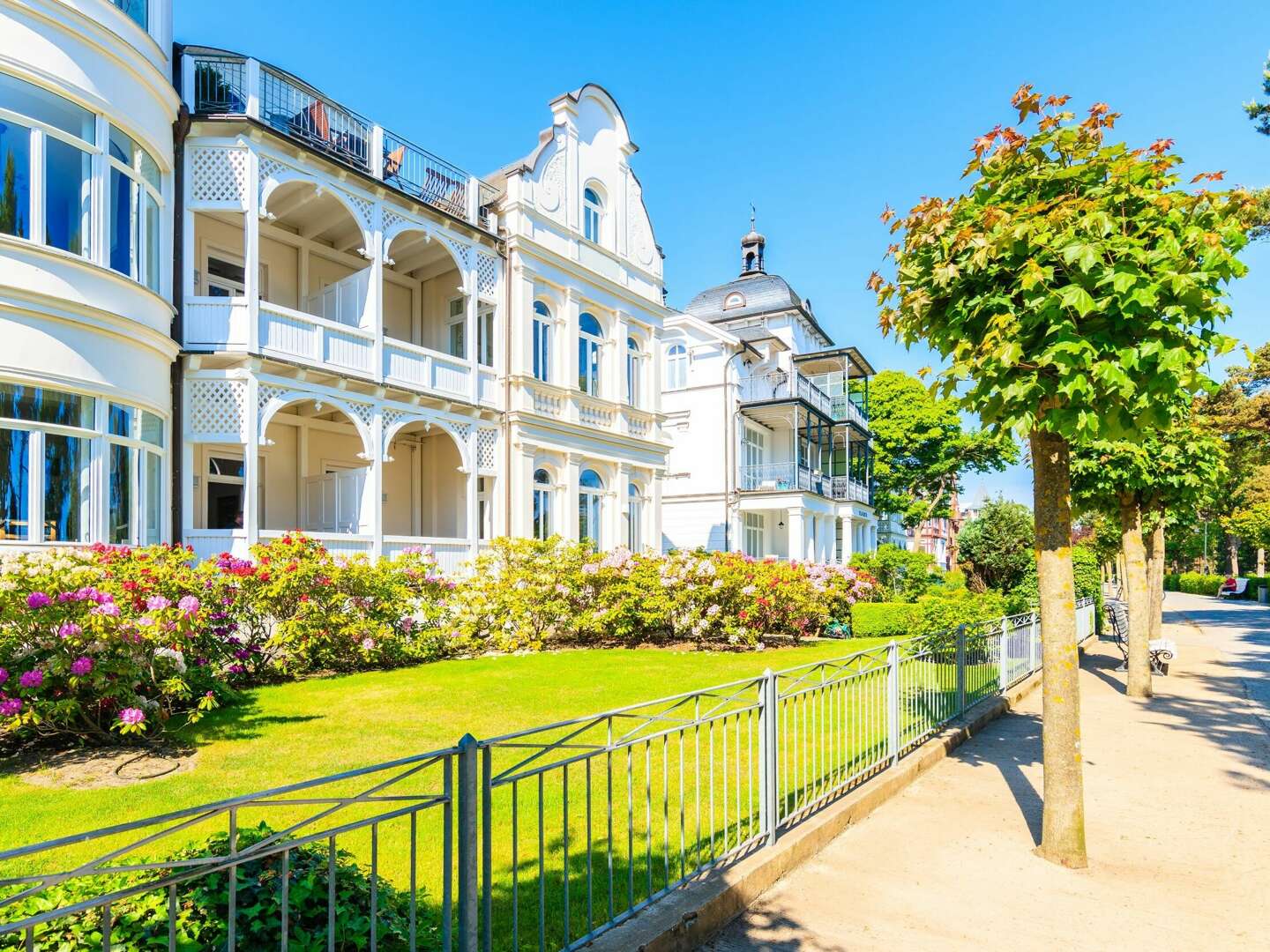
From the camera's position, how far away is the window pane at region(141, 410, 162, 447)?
1127cm

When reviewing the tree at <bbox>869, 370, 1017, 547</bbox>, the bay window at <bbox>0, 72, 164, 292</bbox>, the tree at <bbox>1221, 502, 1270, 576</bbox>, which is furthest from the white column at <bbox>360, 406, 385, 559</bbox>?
the tree at <bbox>1221, 502, 1270, 576</bbox>

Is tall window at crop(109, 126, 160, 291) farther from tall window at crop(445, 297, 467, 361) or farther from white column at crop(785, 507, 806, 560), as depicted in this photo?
white column at crop(785, 507, 806, 560)

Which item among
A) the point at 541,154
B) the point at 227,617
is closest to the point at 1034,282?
the point at 227,617

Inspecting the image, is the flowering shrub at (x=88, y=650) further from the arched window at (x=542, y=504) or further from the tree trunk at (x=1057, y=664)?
the arched window at (x=542, y=504)

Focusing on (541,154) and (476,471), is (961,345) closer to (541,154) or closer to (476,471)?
(476,471)

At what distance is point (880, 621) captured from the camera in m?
18.3

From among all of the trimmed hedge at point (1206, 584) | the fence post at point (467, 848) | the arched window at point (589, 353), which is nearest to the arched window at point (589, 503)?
the arched window at point (589, 353)

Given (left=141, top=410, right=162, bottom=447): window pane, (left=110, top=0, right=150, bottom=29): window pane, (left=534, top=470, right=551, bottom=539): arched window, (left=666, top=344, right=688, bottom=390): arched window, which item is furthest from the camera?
(left=666, top=344, right=688, bottom=390): arched window

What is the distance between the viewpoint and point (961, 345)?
506 centimetres

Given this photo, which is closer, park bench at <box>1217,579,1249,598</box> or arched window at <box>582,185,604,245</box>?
arched window at <box>582,185,604,245</box>

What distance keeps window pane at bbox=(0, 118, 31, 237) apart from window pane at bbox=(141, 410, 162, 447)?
2.76 metres

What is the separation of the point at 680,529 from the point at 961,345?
26.4 metres

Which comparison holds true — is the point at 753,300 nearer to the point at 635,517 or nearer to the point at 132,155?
the point at 635,517

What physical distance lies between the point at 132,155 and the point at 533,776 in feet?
36.3
